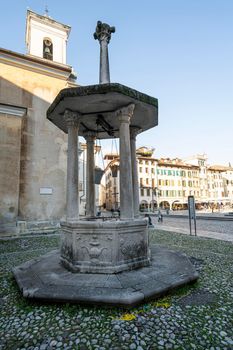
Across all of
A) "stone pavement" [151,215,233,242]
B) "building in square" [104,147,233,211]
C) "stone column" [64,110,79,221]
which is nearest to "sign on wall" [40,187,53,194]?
"stone pavement" [151,215,233,242]

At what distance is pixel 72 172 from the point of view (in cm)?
498

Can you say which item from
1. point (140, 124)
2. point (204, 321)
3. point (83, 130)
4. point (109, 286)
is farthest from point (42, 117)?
point (204, 321)

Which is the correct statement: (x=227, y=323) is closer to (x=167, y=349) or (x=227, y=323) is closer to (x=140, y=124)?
(x=167, y=349)

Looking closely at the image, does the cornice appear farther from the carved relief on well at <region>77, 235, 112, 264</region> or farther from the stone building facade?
the carved relief on well at <region>77, 235, 112, 264</region>

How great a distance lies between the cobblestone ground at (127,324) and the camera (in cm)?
232

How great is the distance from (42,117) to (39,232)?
6.90 m

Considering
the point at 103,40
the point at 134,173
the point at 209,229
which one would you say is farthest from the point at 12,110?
the point at 209,229

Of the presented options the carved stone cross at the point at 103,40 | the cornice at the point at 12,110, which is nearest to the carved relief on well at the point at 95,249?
the carved stone cross at the point at 103,40

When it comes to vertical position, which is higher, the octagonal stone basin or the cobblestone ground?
the octagonal stone basin

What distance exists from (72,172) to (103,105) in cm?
167

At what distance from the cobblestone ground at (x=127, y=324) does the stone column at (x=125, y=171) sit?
1.75 metres

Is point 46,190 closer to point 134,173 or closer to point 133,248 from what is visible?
point 134,173

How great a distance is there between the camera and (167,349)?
7.22ft

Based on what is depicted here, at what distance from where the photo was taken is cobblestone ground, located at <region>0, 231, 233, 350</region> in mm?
2320
